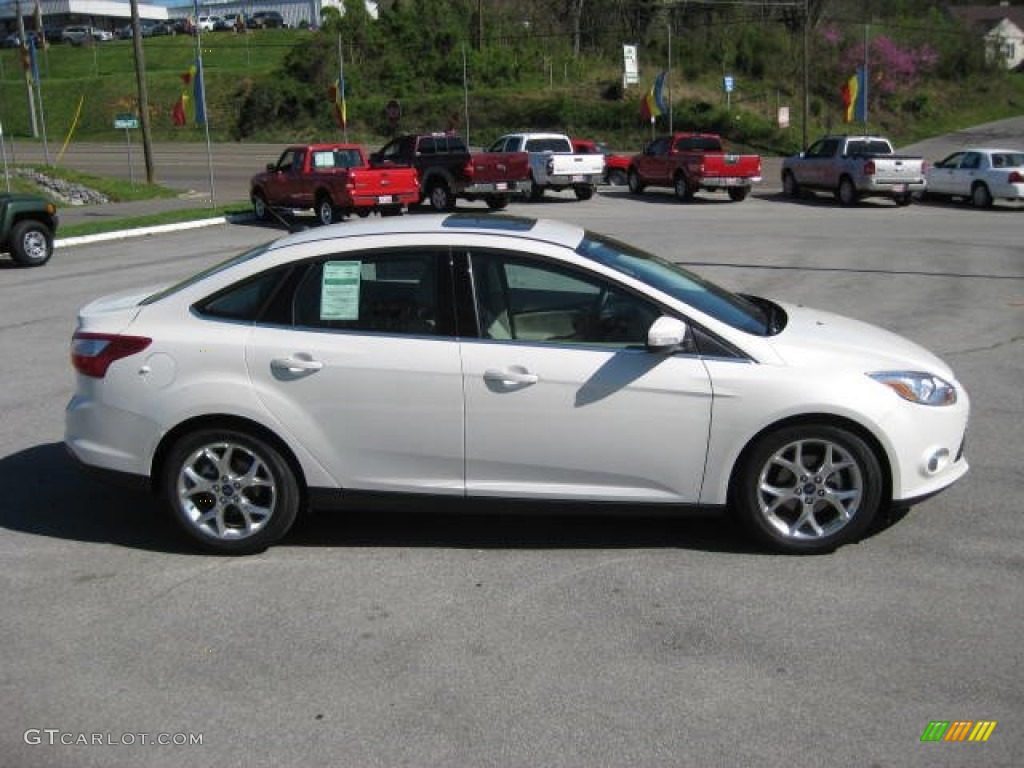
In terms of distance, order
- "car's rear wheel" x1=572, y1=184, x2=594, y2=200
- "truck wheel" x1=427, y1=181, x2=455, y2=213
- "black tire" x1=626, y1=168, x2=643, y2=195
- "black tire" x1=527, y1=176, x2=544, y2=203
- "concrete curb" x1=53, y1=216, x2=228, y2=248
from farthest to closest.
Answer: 1. "black tire" x1=626, y1=168, x2=643, y2=195
2. "car's rear wheel" x1=572, y1=184, x2=594, y2=200
3. "black tire" x1=527, y1=176, x2=544, y2=203
4. "truck wheel" x1=427, y1=181, x2=455, y2=213
5. "concrete curb" x1=53, y1=216, x2=228, y2=248

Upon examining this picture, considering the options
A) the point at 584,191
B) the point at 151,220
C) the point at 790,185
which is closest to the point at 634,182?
the point at 584,191

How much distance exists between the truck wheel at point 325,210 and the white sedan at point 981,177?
1601 centimetres

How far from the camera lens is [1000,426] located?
7758 mm

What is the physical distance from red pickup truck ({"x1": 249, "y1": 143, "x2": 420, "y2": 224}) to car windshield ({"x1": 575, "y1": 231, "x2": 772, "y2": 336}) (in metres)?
19.1

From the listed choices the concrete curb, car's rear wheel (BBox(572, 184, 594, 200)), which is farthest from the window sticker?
car's rear wheel (BBox(572, 184, 594, 200))

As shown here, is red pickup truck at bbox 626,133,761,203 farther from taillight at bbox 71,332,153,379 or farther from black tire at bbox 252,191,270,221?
taillight at bbox 71,332,153,379

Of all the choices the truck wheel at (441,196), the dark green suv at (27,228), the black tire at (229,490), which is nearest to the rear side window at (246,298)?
the black tire at (229,490)

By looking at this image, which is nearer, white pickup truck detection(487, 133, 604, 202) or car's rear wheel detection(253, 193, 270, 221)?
car's rear wheel detection(253, 193, 270, 221)

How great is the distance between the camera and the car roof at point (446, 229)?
568 centimetres

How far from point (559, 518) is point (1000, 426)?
137 inches

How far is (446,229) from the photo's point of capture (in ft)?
18.7

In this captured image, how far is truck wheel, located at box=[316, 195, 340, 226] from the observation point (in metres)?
25.2

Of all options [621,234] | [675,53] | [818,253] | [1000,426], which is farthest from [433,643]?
[675,53]

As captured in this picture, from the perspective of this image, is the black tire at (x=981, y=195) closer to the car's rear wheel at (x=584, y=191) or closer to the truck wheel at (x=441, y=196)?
the car's rear wheel at (x=584, y=191)
